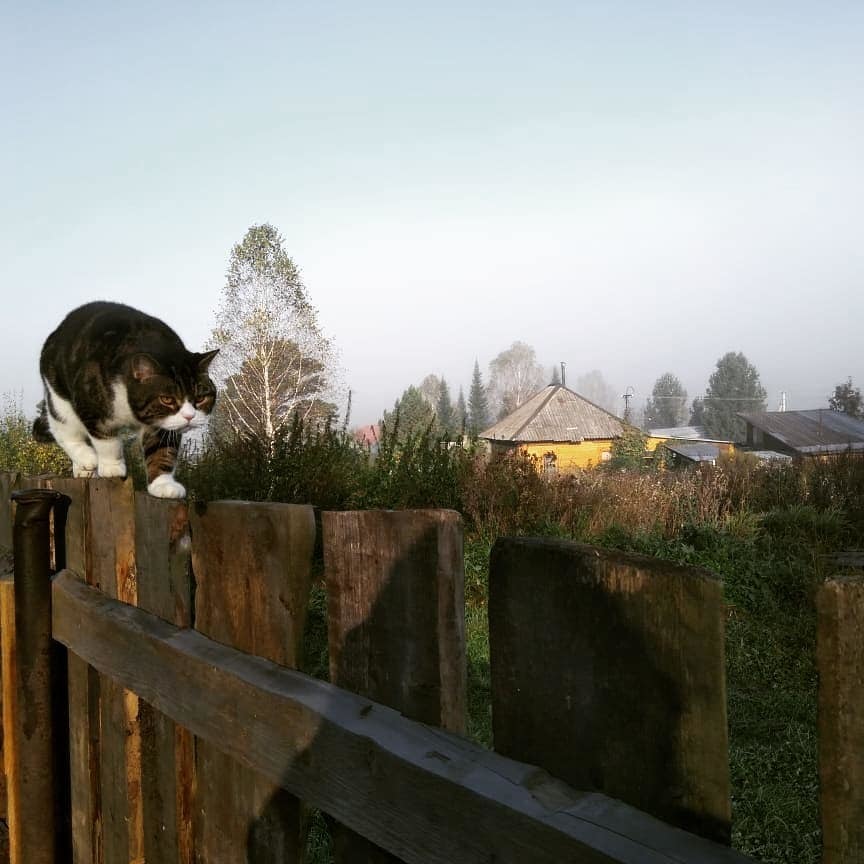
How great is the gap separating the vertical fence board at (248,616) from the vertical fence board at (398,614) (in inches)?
3.2

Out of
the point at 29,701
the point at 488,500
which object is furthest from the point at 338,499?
the point at 29,701

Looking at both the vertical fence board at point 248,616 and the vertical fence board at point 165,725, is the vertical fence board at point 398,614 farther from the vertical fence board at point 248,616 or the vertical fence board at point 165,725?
the vertical fence board at point 165,725

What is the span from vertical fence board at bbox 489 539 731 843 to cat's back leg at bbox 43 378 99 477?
2.53 meters

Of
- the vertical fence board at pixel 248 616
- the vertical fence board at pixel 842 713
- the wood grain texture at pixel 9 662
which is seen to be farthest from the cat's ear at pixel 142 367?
the vertical fence board at pixel 842 713

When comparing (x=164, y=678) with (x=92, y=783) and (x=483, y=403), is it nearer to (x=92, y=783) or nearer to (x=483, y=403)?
(x=92, y=783)

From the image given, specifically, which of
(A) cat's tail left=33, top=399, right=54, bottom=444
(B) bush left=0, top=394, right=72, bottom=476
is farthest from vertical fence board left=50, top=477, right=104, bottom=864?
(B) bush left=0, top=394, right=72, bottom=476

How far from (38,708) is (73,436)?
137 cm

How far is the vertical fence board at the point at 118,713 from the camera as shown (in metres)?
1.72

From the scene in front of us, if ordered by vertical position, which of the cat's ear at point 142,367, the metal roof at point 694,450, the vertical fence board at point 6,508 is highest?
the cat's ear at point 142,367

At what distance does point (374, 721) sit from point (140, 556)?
90 cm

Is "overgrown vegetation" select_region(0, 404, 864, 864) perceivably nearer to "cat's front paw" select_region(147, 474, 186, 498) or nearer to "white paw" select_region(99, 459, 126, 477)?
"white paw" select_region(99, 459, 126, 477)

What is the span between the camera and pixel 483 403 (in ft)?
261

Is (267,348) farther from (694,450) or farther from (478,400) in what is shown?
(478,400)

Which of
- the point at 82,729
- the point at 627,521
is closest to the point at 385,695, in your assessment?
the point at 82,729
